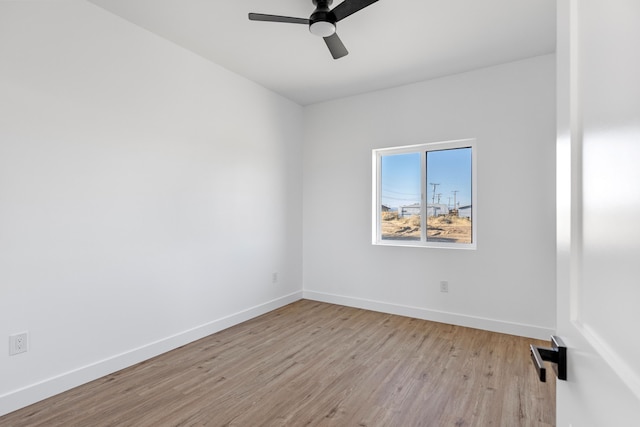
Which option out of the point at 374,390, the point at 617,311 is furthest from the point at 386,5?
the point at 374,390

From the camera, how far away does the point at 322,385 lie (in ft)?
7.54

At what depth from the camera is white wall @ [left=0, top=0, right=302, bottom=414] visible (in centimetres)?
203

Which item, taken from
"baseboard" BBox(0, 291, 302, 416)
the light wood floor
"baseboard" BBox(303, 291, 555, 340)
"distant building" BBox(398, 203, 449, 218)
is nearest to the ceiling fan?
"distant building" BBox(398, 203, 449, 218)

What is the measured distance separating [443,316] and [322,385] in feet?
6.20

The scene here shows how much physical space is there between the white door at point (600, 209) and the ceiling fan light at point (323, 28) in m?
1.78

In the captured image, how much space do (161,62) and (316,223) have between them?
266 cm

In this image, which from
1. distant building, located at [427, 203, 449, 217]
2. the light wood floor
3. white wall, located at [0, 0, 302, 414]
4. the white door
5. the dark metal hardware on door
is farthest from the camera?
distant building, located at [427, 203, 449, 217]

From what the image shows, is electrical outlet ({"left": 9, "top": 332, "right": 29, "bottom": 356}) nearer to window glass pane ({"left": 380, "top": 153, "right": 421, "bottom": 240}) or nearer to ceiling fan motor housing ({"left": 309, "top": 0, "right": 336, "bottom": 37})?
ceiling fan motor housing ({"left": 309, "top": 0, "right": 336, "bottom": 37})

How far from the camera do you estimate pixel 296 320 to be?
3678mm

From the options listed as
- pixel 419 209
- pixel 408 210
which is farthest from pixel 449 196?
pixel 408 210

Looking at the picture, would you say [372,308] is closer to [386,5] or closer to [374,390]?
[374,390]

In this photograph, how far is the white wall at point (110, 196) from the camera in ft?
6.67

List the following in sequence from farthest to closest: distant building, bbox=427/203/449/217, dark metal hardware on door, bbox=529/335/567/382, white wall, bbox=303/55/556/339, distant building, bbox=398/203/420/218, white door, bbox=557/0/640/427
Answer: distant building, bbox=398/203/420/218
distant building, bbox=427/203/449/217
white wall, bbox=303/55/556/339
dark metal hardware on door, bbox=529/335/567/382
white door, bbox=557/0/640/427

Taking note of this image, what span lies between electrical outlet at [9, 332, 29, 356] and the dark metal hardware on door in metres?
2.79
